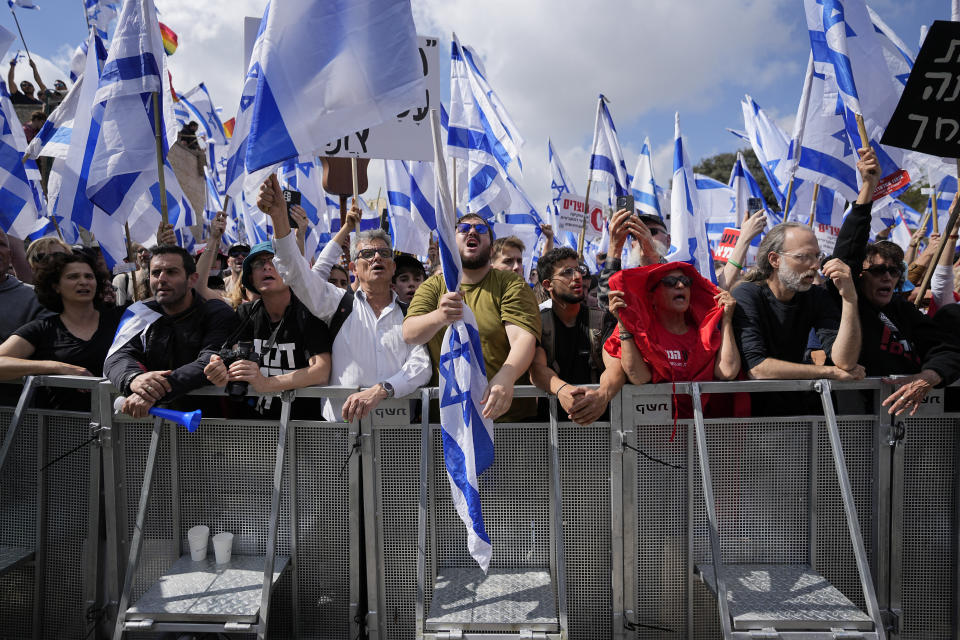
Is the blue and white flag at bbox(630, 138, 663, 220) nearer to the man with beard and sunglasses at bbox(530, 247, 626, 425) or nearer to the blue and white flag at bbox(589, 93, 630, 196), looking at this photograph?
the blue and white flag at bbox(589, 93, 630, 196)

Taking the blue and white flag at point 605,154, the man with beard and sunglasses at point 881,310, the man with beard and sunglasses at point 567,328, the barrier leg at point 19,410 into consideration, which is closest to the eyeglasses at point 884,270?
the man with beard and sunglasses at point 881,310

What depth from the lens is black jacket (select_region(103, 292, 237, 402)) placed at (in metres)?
3.53

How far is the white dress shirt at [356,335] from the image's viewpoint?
12.2 ft

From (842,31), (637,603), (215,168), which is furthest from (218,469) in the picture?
(215,168)

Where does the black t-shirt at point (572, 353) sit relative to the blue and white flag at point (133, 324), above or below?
below

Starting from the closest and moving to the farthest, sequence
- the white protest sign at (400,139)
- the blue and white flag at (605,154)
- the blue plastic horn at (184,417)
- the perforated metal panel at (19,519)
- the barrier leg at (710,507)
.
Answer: the barrier leg at (710,507) → the blue plastic horn at (184,417) → the perforated metal panel at (19,519) → the white protest sign at (400,139) → the blue and white flag at (605,154)

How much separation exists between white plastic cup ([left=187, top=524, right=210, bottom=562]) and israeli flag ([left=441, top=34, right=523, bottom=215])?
5889mm

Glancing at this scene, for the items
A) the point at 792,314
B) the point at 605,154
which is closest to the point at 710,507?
the point at 792,314

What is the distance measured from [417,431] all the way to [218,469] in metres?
1.15

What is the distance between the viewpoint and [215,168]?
41.7ft

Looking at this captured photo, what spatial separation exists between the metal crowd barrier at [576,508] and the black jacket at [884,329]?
1.04 feet

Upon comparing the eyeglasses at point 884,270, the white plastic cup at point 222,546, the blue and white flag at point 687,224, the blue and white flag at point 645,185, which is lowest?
the white plastic cup at point 222,546

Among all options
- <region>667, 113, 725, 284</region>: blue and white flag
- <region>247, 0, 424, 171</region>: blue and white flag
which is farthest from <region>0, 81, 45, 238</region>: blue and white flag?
<region>667, 113, 725, 284</region>: blue and white flag

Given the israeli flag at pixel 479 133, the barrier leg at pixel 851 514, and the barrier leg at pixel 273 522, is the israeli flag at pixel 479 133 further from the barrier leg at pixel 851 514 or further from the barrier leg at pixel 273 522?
the barrier leg at pixel 851 514
